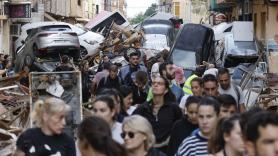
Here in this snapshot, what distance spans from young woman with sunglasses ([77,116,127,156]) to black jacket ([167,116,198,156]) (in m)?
2.65

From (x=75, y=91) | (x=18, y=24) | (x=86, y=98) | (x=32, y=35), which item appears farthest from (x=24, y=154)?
(x=18, y=24)

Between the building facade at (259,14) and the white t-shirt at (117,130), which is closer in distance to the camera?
the white t-shirt at (117,130)

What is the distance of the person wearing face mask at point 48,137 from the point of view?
718cm

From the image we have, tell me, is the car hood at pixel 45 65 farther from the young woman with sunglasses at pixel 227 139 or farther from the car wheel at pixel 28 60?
the young woman with sunglasses at pixel 227 139

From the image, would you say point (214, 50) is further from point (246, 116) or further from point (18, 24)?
point (246, 116)

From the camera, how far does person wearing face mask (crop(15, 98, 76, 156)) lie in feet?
23.6

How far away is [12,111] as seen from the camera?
49.4 feet

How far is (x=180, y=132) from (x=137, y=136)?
1.81 meters

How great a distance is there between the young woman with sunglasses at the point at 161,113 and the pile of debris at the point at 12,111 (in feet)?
9.75

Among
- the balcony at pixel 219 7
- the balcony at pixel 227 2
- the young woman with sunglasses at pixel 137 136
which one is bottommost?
the young woman with sunglasses at pixel 137 136

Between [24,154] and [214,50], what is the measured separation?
26646 millimetres

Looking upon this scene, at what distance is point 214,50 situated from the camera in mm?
33500

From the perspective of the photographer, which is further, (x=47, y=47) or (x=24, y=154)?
(x=47, y=47)

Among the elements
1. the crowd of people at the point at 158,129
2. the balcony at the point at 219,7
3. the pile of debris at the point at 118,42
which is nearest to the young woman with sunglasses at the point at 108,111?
the crowd of people at the point at 158,129
